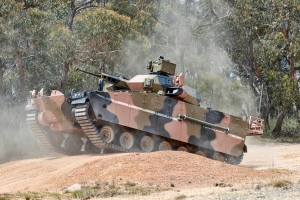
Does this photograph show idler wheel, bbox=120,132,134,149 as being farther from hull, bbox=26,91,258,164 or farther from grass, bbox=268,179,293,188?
grass, bbox=268,179,293,188

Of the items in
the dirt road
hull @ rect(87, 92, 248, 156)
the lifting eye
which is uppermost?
the lifting eye

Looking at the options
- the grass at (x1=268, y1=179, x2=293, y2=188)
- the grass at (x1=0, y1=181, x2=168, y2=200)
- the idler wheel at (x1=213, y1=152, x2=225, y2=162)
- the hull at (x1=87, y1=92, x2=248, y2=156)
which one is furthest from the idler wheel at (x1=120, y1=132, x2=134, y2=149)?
the grass at (x1=268, y1=179, x2=293, y2=188)

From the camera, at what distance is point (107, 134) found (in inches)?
794

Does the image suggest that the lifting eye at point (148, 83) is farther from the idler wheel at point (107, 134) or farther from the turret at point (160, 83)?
the idler wheel at point (107, 134)

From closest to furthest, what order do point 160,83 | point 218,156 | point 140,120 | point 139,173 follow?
1. point 139,173
2. point 140,120
3. point 160,83
4. point 218,156

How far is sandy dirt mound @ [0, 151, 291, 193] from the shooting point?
15.3m

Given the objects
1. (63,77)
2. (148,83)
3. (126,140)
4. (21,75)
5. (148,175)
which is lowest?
(148,175)

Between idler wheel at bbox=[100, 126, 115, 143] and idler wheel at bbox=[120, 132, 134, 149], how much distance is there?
41 centimetres

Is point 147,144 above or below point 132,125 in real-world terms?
below

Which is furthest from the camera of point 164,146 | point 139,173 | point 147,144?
point 164,146

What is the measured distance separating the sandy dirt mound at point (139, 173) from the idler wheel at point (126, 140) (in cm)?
238

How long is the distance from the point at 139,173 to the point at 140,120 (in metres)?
4.89

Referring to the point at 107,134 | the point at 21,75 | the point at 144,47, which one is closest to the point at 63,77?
the point at 21,75

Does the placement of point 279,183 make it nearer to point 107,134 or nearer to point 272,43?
point 107,134
